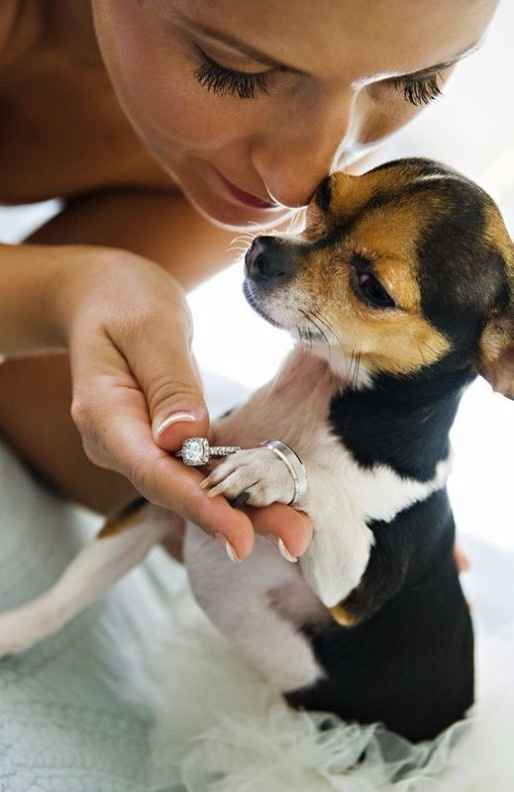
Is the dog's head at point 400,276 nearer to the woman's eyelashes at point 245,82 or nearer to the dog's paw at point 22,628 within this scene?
the woman's eyelashes at point 245,82

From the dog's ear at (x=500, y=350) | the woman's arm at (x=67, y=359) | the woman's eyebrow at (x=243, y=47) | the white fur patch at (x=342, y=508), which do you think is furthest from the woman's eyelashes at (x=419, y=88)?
the woman's arm at (x=67, y=359)

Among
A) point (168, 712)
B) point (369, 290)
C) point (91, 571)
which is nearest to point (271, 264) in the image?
point (369, 290)

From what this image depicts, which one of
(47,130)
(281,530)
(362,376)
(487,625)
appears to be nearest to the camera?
(281,530)

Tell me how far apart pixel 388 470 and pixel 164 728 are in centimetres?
52

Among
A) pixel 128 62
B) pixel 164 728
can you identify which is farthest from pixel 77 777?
pixel 128 62

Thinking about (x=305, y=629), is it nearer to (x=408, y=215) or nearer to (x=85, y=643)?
(x=85, y=643)

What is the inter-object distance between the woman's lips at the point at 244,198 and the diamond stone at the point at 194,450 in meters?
0.37

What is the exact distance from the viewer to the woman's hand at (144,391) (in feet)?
2.99

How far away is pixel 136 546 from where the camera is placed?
1.26 metres

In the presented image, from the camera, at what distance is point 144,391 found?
3.28ft

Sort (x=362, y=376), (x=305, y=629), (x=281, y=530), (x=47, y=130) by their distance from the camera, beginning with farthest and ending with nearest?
(x=47, y=130) < (x=305, y=629) < (x=362, y=376) < (x=281, y=530)

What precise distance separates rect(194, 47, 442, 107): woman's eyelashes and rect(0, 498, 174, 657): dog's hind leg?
524mm

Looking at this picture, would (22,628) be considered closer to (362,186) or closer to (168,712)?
(168,712)

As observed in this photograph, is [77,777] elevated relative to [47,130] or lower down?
lower down
